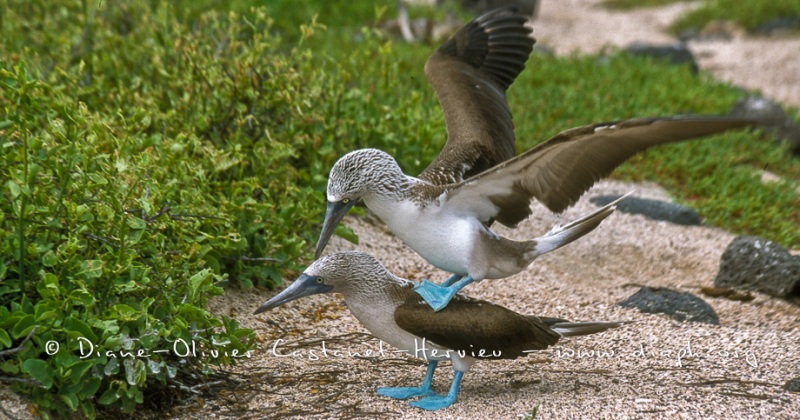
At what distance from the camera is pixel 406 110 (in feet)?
20.1

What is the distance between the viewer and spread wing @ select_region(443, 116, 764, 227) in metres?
3.05

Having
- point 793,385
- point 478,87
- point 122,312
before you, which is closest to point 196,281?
point 122,312

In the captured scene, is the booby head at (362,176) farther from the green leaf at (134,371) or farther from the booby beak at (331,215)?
the green leaf at (134,371)

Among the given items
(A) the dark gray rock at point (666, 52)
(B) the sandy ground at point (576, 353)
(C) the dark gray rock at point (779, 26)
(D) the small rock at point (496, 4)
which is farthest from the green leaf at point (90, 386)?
(C) the dark gray rock at point (779, 26)

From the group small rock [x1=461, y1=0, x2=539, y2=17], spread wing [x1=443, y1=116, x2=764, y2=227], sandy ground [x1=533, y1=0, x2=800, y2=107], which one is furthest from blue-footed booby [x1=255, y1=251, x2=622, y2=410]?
small rock [x1=461, y1=0, x2=539, y2=17]

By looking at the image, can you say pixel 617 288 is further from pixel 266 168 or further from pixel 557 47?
pixel 557 47

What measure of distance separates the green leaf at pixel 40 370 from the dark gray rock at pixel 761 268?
375 centimetres

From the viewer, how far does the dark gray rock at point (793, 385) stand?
12.3 ft

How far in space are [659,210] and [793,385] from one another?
259cm

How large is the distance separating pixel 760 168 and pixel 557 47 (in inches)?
206

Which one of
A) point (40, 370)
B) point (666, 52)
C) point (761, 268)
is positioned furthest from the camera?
point (666, 52)

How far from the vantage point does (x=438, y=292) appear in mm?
3645

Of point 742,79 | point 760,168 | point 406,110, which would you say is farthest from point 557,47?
point 406,110

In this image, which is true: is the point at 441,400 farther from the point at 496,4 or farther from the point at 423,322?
the point at 496,4
